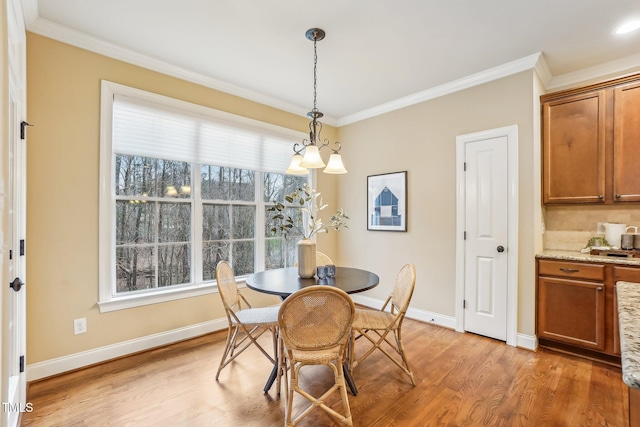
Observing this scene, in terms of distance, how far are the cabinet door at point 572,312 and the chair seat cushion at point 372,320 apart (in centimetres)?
155

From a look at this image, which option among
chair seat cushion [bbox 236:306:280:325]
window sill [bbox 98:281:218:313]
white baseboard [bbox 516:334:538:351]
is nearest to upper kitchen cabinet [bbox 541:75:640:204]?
white baseboard [bbox 516:334:538:351]

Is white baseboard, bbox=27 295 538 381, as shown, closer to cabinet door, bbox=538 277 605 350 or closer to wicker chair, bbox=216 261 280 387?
cabinet door, bbox=538 277 605 350

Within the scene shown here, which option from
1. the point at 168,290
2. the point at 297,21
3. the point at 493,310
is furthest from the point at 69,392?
the point at 493,310

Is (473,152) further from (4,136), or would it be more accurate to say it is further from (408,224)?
(4,136)

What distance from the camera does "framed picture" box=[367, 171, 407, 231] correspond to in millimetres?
3895

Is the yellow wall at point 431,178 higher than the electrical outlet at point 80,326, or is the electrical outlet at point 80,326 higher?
the yellow wall at point 431,178

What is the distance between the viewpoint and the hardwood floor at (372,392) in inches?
75.4

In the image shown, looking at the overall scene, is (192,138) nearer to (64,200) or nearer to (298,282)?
(64,200)

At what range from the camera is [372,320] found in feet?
7.91

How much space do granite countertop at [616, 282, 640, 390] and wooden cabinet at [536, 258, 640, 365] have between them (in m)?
1.38

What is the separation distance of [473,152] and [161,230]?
3.28m

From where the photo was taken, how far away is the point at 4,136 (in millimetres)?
1443

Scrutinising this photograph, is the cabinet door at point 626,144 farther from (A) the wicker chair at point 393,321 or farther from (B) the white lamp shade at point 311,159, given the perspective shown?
(B) the white lamp shade at point 311,159

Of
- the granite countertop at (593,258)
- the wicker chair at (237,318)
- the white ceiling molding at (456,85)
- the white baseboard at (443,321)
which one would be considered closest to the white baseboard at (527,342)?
the white baseboard at (443,321)
